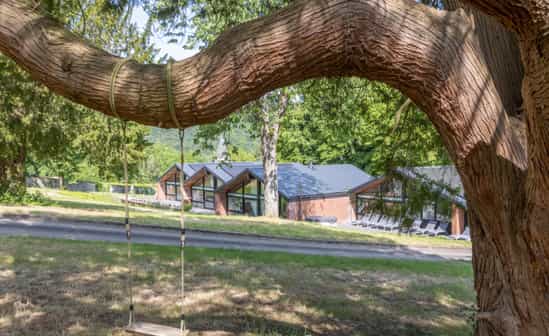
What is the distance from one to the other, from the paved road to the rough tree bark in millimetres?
9376

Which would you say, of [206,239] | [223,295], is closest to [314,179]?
[206,239]

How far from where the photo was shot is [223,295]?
5840 millimetres

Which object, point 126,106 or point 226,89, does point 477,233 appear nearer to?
point 226,89

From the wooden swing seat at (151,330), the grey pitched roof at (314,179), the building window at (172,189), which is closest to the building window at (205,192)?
the building window at (172,189)

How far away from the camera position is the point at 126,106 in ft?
7.86

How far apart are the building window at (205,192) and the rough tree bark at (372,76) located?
1330 inches

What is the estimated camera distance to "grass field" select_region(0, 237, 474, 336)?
15.3ft

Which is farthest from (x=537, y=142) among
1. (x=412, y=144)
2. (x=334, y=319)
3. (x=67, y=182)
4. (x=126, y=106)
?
(x=67, y=182)

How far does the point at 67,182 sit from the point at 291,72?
205 ft

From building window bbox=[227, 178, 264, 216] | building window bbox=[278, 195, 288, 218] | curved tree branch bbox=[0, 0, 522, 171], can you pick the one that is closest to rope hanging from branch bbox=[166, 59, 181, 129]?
curved tree branch bbox=[0, 0, 522, 171]

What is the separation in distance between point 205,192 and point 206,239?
2414 cm

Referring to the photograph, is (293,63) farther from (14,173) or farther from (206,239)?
(14,173)

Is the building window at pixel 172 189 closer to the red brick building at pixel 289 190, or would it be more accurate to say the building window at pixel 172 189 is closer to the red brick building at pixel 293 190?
the red brick building at pixel 293 190

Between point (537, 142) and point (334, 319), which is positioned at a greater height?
point (537, 142)
